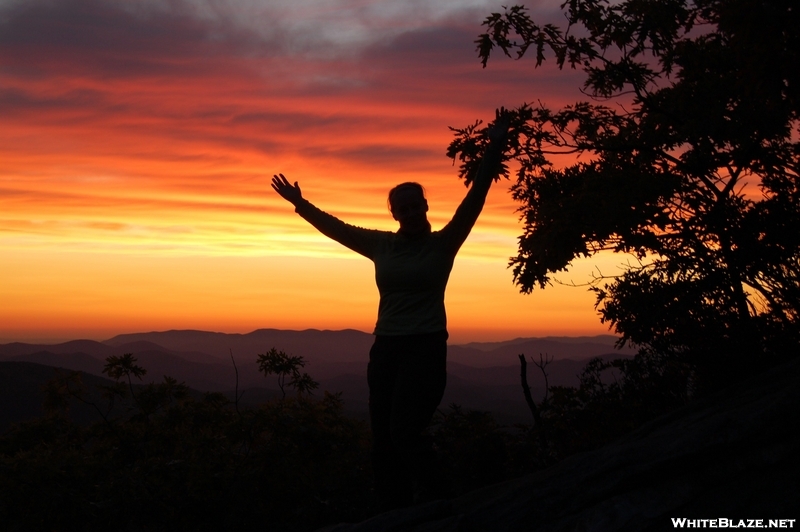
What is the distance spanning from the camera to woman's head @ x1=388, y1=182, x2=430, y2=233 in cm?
483

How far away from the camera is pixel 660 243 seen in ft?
32.3

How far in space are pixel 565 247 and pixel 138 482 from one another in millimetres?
7603

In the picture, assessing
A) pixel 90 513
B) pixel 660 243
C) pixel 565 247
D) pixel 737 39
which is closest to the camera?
pixel 90 513

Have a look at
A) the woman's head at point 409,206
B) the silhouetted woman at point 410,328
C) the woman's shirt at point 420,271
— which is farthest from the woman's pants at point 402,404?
the woman's head at point 409,206

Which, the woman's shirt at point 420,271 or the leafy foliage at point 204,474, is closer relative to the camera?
the woman's shirt at point 420,271

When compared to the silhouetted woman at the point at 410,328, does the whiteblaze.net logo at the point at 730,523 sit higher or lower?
lower

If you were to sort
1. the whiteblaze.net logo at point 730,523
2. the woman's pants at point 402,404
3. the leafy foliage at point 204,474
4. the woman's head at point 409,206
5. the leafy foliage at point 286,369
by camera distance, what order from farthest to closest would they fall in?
the leafy foliage at point 286,369
the leafy foliage at point 204,474
the woman's head at point 409,206
the woman's pants at point 402,404
the whiteblaze.net logo at point 730,523

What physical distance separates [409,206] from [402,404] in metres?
1.34

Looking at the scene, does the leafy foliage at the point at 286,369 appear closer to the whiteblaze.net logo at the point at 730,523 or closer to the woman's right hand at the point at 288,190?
the woman's right hand at the point at 288,190

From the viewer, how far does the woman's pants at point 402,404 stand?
4.61 m

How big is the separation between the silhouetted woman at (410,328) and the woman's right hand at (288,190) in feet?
2.76

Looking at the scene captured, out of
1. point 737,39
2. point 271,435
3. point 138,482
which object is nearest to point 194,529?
point 138,482

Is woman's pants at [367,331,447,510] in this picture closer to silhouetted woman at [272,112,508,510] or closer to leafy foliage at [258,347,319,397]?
silhouetted woman at [272,112,508,510]

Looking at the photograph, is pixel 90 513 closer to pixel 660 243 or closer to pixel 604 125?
pixel 660 243
